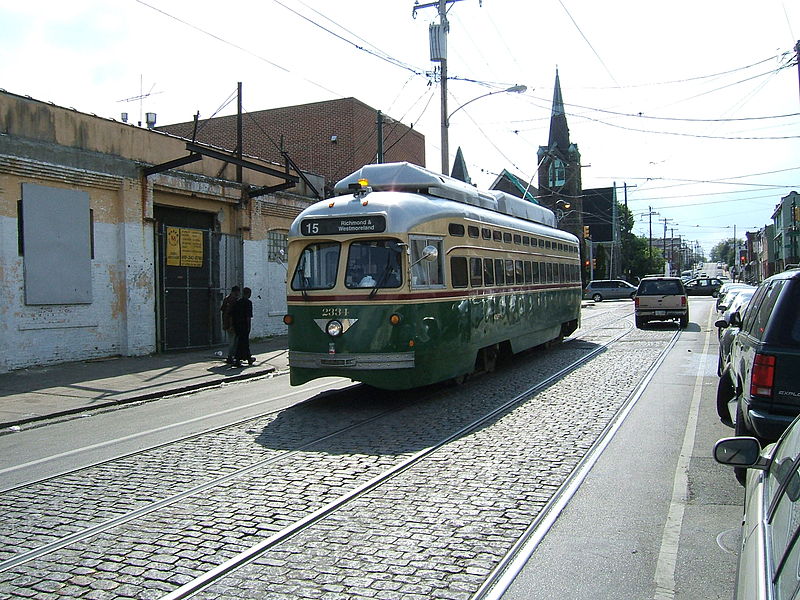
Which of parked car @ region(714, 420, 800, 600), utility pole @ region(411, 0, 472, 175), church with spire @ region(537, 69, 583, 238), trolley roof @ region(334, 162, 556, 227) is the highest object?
church with spire @ region(537, 69, 583, 238)

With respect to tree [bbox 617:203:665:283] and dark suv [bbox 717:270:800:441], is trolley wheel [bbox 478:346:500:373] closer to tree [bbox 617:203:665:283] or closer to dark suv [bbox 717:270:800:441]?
dark suv [bbox 717:270:800:441]

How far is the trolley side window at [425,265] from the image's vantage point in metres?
10.4

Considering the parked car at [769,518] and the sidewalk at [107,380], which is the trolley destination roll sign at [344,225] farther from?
the parked car at [769,518]

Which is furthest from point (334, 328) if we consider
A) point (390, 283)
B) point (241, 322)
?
point (241, 322)

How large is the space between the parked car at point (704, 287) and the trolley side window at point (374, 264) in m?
51.8

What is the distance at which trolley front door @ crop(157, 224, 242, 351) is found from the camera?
752 inches

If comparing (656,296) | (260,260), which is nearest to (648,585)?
(260,260)

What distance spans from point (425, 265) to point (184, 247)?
1125 centimetres

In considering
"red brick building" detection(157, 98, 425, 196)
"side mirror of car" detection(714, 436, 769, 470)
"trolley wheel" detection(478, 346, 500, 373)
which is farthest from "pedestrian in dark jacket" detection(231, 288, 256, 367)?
"red brick building" detection(157, 98, 425, 196)

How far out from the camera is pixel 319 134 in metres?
35.8

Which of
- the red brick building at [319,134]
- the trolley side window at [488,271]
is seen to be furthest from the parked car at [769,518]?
the red brick building at [319,134]

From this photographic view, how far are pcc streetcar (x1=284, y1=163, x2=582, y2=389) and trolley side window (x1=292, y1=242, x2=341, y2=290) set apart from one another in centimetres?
2

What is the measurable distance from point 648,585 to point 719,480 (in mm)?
2645

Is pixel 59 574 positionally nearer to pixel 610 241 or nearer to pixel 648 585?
pixel 648 585
